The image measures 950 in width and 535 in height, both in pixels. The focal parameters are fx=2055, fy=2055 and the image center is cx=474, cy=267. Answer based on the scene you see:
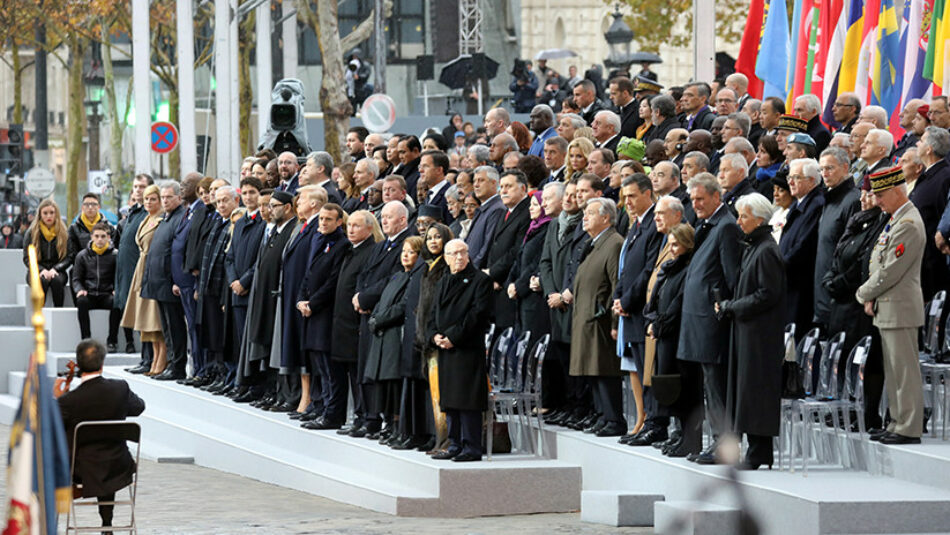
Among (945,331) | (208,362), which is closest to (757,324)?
(945,331)

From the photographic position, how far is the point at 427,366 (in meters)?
15.6

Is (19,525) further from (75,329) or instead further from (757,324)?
(75,329)

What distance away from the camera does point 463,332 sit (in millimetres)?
14992

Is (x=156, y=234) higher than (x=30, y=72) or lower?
lower

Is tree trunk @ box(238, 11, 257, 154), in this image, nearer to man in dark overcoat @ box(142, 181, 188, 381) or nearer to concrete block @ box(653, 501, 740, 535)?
man in dark overcoat @ box(142, 181, 188, 381)

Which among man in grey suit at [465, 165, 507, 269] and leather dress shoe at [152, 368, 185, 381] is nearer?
man in grey suit at [465, 165, 507, 269]

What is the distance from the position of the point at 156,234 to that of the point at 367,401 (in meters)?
4.83

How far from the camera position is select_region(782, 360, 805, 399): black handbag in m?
13.0

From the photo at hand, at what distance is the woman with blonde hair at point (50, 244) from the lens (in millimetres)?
24656

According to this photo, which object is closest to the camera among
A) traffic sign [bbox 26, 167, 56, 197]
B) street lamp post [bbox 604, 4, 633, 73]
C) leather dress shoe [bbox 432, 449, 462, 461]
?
leather dress shoe [bbox 432, 449, 462, 461]

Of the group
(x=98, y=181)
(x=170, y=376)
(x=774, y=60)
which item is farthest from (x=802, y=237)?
(x=98, y=181)

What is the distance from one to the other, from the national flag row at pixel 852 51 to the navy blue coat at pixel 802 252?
4945 mm

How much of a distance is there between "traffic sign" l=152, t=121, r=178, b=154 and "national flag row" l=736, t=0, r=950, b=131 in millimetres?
12482

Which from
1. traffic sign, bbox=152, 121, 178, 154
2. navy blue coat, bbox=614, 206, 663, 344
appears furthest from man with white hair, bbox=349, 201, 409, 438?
traffic sign, bbox=152, 121, 178, 154
